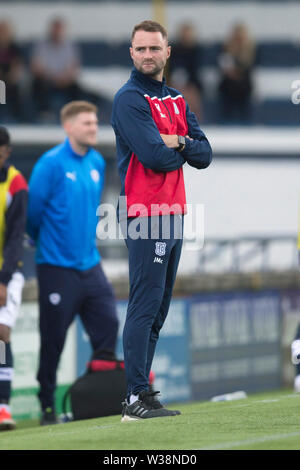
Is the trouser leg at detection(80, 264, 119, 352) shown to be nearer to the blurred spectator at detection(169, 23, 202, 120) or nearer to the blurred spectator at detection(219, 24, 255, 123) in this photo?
the blurred spectator at detection(169, 23, 202, 120)

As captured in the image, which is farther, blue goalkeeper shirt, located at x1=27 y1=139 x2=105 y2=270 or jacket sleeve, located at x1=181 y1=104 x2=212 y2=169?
blue goalkeeper shirt, located at x1=27 y1=139 x2=105 y2=270

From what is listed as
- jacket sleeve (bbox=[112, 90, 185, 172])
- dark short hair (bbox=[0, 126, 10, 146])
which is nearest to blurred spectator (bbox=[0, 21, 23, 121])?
dark short hair (bbox=[0, 126, 10, 146])

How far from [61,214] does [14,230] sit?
2.19ft

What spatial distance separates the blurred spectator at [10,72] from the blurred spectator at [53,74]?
0.93 ft

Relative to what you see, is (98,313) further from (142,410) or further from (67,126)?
(142,410)

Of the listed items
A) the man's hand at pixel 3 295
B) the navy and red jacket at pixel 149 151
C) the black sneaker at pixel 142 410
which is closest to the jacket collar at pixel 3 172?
the man's hand at pixel 3 295

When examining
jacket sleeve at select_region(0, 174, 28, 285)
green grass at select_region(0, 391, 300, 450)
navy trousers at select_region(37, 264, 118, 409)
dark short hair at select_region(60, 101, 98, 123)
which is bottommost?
green grass at select_region(0, 391, 300, 450)

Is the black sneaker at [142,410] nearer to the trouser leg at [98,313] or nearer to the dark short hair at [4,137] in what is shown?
the trouser leg at [98,313]

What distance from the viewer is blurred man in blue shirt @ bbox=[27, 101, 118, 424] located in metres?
8.08

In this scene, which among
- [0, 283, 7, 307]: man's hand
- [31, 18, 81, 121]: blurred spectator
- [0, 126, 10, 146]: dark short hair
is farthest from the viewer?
[31, 18, 81, 121]: blurred spectator

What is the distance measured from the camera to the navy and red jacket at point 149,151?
18.8 ft

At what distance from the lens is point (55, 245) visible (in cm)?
816

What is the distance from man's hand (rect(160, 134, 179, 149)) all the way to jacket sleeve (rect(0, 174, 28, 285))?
6.80 ft

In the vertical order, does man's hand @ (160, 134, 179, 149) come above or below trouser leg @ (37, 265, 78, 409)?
above
